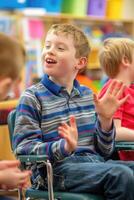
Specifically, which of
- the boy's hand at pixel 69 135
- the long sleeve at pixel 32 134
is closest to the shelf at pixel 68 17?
the long sleeve at pixel 32 134

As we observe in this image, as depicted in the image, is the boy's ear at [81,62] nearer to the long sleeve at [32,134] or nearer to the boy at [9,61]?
the long sleeve at [32,134]

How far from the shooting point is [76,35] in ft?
7.89

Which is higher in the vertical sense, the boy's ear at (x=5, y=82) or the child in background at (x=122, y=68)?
the boy's ear at (x=5, y=82)

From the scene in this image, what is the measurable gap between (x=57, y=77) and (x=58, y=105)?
0.48 feet

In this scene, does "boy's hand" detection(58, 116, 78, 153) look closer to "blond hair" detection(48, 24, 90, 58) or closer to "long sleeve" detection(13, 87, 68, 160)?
"long sleeve" detection(13, 87, 68, 160)

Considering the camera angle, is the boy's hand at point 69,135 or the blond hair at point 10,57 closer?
the blond hair at point 10,57

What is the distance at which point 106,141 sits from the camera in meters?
2.36

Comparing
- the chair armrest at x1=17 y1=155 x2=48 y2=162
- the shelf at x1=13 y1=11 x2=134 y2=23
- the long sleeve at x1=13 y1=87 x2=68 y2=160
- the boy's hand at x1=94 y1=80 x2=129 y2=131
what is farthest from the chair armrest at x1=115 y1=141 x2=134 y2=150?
the shelf at x1=13 y1=11 x2=134 y2=23

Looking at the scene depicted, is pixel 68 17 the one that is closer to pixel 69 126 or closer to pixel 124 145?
pixel 124 145

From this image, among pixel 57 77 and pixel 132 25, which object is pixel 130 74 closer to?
pixel 57 77

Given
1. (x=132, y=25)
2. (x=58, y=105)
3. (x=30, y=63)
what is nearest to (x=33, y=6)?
(x=30, y=63)

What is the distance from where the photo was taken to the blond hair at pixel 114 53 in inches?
102

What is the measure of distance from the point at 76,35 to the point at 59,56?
143 mm

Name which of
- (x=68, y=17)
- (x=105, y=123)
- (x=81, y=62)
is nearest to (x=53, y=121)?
(x=105, y=123)
